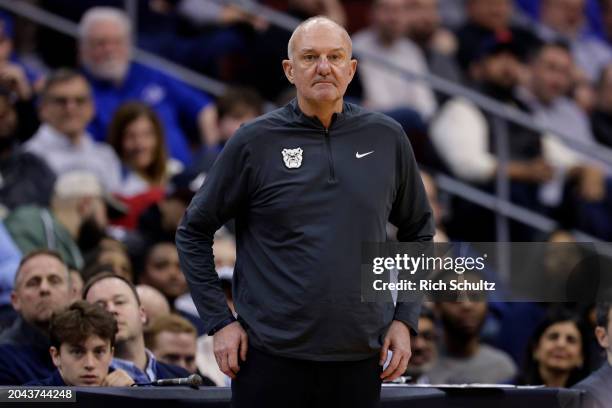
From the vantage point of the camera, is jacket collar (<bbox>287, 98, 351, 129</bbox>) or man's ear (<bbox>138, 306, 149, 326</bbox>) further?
man's ear (<bbox>138, 306, 149, 326</bbox>)

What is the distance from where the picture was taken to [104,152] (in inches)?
364

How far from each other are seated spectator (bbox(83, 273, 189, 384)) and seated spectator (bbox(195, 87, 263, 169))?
2605mm

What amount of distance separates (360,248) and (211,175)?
545mm

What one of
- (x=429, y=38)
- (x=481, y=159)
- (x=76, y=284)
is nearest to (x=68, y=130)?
(x=76, y=284)

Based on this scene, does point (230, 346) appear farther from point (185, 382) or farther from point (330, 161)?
point (185, 382)

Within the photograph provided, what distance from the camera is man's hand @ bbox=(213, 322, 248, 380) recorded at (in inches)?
186

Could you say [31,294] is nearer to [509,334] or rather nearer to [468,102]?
[509,334]

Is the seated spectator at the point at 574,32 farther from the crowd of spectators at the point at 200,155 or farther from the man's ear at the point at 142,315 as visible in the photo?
the man's ear at the point at 142,315

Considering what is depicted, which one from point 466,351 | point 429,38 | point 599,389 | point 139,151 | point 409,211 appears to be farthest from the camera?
point 429,38

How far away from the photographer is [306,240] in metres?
4.69

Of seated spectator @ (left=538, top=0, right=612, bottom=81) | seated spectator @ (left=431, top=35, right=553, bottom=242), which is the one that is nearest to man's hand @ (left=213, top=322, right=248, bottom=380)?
seated spectator @ (left=431, top=35, right=553, bottom=242)

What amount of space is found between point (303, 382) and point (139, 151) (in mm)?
4715

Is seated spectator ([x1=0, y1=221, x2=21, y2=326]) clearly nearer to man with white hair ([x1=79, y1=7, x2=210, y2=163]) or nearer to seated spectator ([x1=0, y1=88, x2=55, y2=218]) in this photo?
seated spectator ([x1=0, y1=88, x2=55, y2=218])

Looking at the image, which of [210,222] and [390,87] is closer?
[210,222]
